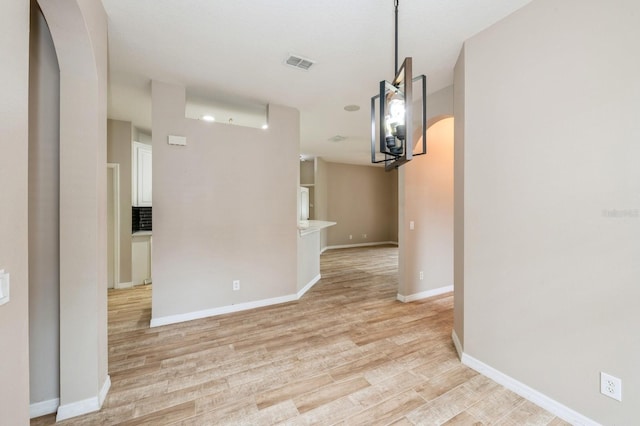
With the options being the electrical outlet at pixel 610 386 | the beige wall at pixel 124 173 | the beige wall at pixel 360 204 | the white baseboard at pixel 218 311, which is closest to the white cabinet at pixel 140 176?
the beige wall at pixel 124 173

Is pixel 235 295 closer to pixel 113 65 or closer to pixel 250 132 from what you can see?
pixel 250 132

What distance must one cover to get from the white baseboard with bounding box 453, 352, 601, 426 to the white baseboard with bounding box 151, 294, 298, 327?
95.0 inches

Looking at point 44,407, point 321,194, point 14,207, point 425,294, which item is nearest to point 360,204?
point 321,194

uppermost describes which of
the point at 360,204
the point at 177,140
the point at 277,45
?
the point at 277,45

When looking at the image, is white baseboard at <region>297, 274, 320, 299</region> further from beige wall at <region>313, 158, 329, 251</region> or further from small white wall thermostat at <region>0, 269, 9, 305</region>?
small white wall thermostat at <region>0, 269, 9, 305</region>

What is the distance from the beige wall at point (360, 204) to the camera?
29.3 feet

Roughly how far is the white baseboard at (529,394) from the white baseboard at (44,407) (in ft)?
10.4

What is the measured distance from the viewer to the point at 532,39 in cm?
192

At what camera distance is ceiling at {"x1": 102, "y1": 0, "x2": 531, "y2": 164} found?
197cm

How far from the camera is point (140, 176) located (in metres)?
4.71

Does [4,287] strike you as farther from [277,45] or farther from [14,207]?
[277,45]

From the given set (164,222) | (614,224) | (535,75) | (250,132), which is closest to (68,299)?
(164,222)

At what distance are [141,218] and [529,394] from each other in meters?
5.74

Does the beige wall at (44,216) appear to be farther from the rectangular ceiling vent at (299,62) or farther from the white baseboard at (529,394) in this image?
the white baseboard at (529,394)
